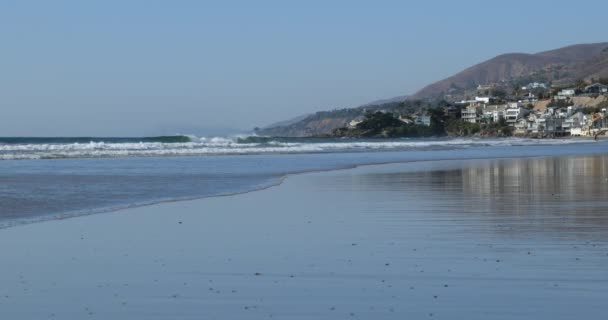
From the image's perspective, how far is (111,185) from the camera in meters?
23.4

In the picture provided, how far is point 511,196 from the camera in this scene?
17922mm

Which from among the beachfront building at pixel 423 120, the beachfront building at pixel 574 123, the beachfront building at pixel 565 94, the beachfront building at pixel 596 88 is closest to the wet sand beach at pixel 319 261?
the beachfront building at pixel 574 123

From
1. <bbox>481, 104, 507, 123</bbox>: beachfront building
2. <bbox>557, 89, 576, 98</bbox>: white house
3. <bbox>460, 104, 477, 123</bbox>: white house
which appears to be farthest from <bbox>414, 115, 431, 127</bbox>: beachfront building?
<bbox>557, 89, 576, 98</bbox>: white house

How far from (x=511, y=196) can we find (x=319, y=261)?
8.74 m

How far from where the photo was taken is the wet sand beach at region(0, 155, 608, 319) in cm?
773

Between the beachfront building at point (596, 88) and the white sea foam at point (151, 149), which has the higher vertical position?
the beachfront building at point (596, 88)

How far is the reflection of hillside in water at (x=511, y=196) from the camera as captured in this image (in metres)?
12.9

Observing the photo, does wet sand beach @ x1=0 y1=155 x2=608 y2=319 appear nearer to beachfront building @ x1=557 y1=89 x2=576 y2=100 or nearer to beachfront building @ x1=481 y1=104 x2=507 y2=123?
beachfront building @ x1=481 y1=104 x2=507 y2=123

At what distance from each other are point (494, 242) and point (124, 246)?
4.18 m

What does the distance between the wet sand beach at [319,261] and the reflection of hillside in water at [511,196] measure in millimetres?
54

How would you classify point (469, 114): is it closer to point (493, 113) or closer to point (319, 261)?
point (493, 113)

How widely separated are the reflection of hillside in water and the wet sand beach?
0.05 m

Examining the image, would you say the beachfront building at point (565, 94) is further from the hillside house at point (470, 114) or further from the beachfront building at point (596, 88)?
the hillside house at point (470, 114)

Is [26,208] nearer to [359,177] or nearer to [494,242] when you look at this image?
[494,242]
